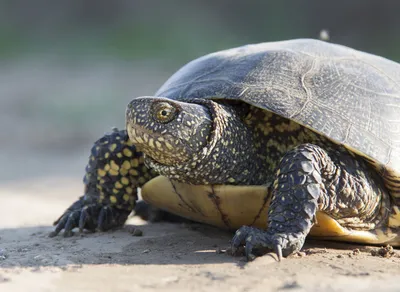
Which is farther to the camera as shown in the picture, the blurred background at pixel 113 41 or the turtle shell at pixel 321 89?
the blurred background at pixel 113 41

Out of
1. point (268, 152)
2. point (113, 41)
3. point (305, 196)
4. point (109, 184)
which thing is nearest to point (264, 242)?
point (305, 196)

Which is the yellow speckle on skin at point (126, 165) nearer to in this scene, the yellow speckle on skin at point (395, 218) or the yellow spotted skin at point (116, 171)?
the yellow spotted skin at point (116, 171)

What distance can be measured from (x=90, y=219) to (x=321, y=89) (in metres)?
1.67

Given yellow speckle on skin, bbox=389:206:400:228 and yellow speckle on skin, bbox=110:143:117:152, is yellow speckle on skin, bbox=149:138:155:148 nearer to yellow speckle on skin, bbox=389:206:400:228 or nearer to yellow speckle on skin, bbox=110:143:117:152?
yellow speckle on skin, bbox=110:143:117:152

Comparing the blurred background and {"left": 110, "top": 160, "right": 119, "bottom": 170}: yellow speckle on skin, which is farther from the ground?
the blurred background

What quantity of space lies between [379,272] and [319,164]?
25.2 inches

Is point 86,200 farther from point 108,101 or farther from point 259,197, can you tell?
point 108,101

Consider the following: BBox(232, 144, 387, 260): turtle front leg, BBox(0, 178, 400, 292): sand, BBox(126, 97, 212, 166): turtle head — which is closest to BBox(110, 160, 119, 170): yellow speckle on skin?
BBox(0, 178, 400, 292): sand

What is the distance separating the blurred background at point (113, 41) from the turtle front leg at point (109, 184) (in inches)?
292

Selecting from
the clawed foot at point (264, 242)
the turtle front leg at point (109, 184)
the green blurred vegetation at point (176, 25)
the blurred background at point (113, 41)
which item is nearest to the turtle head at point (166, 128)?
the clawed foot at point (264, 242)

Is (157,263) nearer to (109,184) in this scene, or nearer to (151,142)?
(151,142)

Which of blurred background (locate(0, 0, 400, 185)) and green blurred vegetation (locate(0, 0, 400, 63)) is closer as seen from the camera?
blurred background (locate(0, 0, 400, 185))

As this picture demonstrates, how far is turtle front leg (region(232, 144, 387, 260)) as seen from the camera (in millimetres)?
2918

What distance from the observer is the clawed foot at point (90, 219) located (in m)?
3.82
